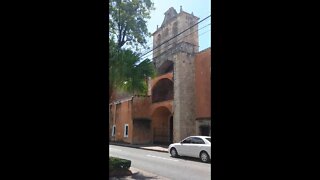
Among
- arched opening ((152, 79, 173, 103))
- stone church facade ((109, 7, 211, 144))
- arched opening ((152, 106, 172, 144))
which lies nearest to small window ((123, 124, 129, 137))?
stone church facade ((109, 7, 211, 144))

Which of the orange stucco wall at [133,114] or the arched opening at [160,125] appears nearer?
the arched opening at [160,125]

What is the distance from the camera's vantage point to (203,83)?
21.7 metres

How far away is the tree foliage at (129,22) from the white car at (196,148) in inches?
188

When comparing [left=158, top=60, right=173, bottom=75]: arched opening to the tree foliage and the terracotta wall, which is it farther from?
the tree foliage

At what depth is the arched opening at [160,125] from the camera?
2636 cm

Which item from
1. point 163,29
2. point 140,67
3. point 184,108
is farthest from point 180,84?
point 163,29

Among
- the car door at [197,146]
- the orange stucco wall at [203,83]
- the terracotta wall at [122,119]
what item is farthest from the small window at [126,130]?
the car door at [197,146]

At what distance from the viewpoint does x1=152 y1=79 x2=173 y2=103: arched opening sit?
1046 inches

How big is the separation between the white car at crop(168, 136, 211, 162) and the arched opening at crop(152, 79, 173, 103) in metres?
11.8

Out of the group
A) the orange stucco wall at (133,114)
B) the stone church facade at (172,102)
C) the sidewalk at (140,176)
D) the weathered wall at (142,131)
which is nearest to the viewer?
the sidewalk at (140,176)

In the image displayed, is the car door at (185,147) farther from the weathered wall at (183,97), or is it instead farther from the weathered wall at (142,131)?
the weathered wall at (142,131)
